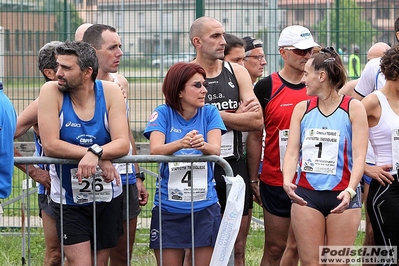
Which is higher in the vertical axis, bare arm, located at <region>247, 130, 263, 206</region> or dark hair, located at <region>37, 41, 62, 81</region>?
dark hair, located at <region>37, 41, 62, 81</region>

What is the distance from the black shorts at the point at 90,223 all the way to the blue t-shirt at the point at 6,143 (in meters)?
0.43

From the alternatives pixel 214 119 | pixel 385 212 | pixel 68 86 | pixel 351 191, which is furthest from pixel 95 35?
pixel 385 212

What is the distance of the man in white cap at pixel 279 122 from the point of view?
6.26m

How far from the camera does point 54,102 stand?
5297mm

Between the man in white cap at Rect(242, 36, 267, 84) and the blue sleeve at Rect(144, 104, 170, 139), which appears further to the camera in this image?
the man in white cap at Rect(242, 36, 267, 84)

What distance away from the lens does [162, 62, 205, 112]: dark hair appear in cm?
561

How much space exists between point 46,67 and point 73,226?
1424 mm

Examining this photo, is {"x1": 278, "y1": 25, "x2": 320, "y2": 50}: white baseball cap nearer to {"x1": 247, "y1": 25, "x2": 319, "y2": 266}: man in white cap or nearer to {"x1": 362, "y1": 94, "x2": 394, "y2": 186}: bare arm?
{"x1": 247, "y1": 25, "x2": 319, "y2": 266}: man in white cap

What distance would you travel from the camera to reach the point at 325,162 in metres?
5.40

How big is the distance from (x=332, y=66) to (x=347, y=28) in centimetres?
368

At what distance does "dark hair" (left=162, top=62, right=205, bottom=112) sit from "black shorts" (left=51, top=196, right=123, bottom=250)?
A: 79cm

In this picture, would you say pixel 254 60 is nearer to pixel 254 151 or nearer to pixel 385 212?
pixel 254 151

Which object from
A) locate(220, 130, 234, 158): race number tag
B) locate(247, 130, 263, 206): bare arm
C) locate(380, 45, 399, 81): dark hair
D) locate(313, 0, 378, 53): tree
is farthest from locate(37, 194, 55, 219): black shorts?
locate(313, 0, 378, 53): tree

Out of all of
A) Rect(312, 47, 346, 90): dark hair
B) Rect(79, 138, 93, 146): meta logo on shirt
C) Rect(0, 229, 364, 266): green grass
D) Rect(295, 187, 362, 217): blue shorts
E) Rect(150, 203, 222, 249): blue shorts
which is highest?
Rect(312, 47, 346, 90): dark hair
